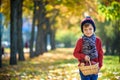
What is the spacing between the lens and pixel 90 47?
327 inches

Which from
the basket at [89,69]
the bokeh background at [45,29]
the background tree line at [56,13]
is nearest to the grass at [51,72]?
the bokeh background at [45,29]

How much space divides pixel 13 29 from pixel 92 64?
50.8ft

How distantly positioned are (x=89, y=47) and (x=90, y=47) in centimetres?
2

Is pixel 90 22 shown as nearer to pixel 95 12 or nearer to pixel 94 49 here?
pixel 94 49

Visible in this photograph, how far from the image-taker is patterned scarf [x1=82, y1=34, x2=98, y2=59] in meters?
8.23

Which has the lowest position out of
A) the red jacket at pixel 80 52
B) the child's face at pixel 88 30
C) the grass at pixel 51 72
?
the grass at pixel 51 72

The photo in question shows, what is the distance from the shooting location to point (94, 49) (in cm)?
830

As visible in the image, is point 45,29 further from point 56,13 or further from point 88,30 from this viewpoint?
point 88,30

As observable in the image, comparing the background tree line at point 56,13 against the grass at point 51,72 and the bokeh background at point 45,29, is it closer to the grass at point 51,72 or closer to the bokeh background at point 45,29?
the bokeh background at point 45,29

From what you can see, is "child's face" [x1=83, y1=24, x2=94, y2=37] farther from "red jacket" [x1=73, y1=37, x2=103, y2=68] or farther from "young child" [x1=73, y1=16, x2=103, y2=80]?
"red jacket" [x1=73, y1=37, x2=103, y2=68]

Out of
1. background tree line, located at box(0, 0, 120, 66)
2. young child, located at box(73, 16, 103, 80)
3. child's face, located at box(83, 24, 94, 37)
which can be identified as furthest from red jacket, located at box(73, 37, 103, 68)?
background tree line, located at box(0, 0, 120, 66)

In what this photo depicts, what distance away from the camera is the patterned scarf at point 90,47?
8234 mm

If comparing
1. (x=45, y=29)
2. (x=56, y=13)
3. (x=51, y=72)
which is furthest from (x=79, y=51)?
(x=45, y=29)

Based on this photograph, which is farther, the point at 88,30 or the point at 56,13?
the point at 56,13
